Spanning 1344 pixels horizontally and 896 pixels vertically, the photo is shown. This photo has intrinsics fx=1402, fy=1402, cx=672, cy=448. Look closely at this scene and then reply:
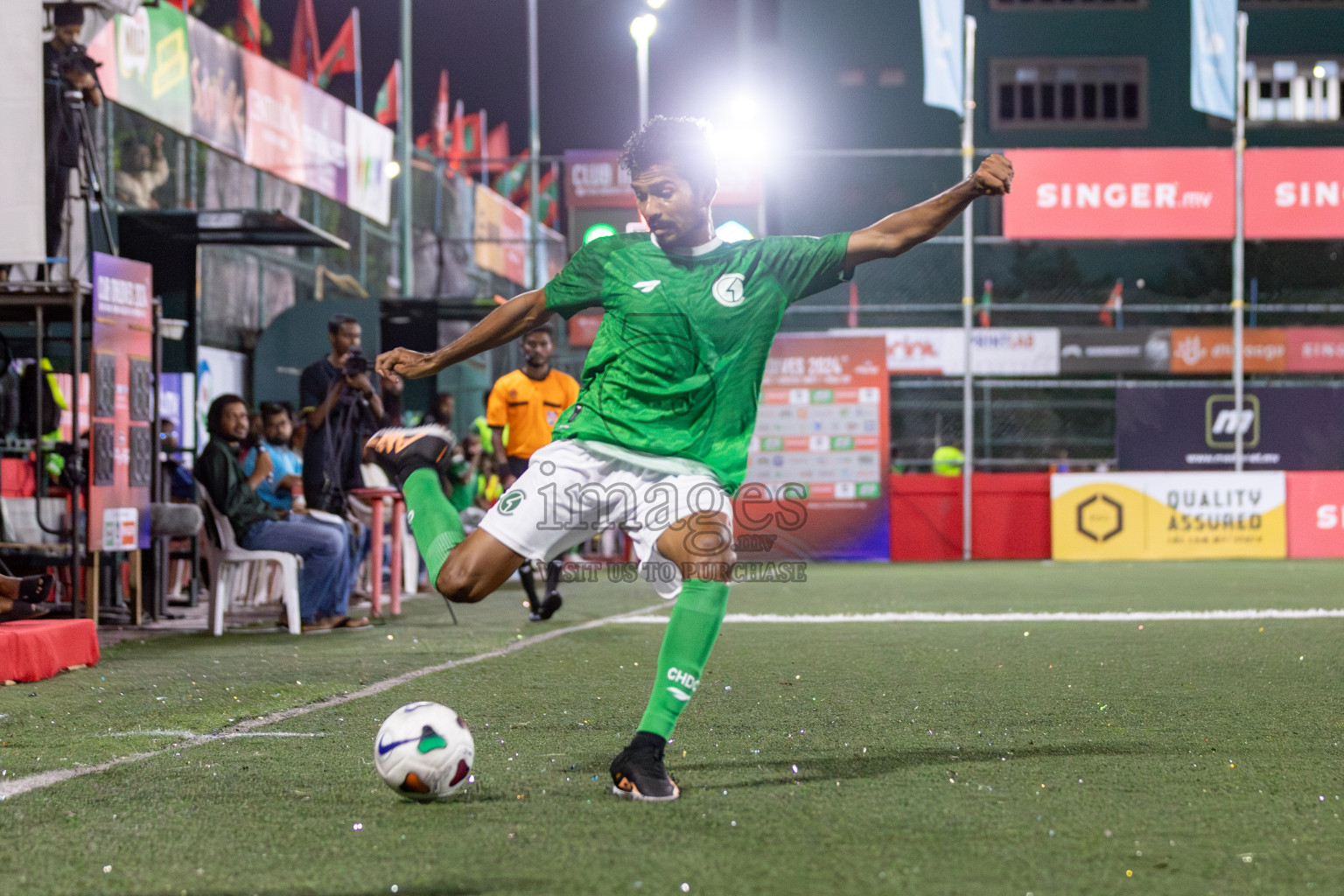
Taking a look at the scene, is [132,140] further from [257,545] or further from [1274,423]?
[1274,423]

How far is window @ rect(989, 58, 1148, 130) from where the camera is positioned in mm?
29219

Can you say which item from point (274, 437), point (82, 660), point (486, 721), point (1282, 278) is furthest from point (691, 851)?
point (1282, 278)

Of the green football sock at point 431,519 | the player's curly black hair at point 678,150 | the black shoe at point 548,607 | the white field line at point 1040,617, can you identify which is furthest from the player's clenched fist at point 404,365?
the white field line at point 1040,617

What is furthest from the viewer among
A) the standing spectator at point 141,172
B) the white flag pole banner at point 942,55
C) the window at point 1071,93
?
the window at point 1071,93

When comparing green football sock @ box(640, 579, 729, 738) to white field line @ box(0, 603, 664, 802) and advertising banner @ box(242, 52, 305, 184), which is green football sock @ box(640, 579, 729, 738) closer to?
white field line @ box(0, 603, 664, 802)

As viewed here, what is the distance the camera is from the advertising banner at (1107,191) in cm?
1838

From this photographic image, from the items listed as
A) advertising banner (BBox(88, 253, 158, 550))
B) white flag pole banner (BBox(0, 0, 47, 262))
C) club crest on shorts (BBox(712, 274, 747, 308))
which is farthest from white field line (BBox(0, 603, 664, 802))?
white flag pole banner (BBox(0, 0, 47, 262))

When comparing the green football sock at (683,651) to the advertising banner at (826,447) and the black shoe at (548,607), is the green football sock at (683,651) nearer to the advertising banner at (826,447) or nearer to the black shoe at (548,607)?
the black shoe at (548,607)

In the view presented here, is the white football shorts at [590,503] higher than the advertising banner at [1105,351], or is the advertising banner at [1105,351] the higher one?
the advertising banner at [1105,351]

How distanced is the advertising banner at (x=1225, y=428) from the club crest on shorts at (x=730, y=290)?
15151mm

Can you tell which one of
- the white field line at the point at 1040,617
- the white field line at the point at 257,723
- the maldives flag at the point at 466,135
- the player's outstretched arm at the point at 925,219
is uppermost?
the maldives flag at the point at 466,135

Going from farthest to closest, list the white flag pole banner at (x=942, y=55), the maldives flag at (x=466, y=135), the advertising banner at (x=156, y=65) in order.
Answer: the maldives flag at (x=466, y=135) → the white flag pole banner at (x=942, y=55) → the advertising banner at (x=156, y=65)

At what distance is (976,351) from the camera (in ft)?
62.3

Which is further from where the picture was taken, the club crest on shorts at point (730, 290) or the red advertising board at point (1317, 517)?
the red advertising board at point (1317, 517)
